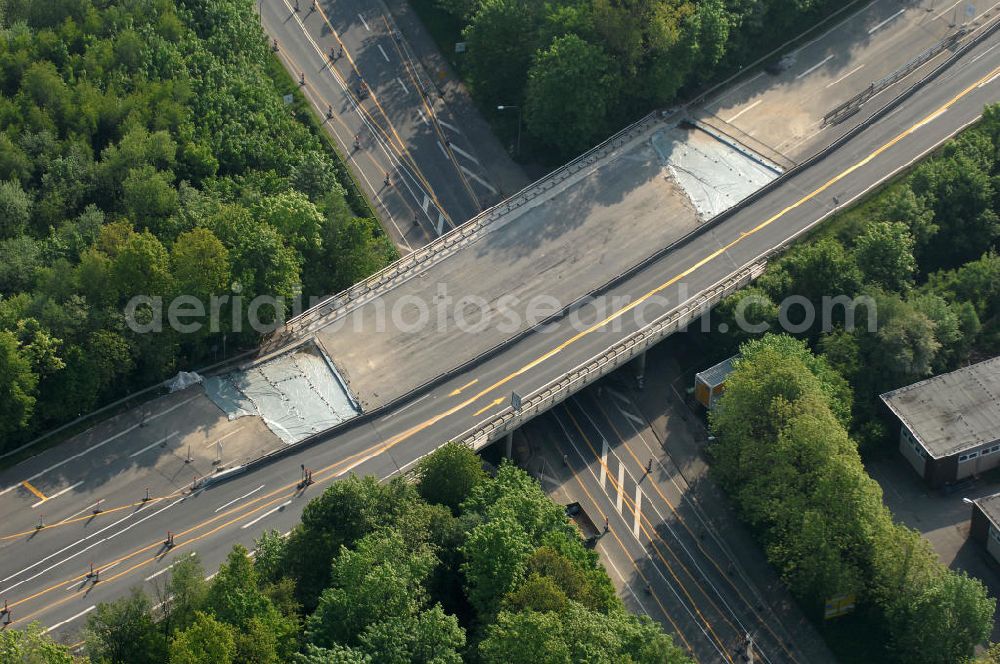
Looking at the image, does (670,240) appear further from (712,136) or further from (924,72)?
(924,72)

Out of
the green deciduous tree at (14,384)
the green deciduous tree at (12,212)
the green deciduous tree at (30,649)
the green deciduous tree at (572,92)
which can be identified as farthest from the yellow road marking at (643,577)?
the green deciduous tree at (12,212)

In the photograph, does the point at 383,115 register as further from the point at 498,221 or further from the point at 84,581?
the point at 84,581

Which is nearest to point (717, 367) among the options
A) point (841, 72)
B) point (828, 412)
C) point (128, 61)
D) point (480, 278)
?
point (828, 412)

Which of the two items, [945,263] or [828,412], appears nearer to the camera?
[828,412]

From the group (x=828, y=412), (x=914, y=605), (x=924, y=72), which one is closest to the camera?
(x=914, y=605)

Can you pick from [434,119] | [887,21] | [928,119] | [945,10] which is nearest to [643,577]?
[434,119]

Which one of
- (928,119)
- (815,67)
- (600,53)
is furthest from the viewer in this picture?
(815,67)

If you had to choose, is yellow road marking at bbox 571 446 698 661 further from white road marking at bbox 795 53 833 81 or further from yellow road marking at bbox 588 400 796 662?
white road marking at bbox 795 53 833 81
